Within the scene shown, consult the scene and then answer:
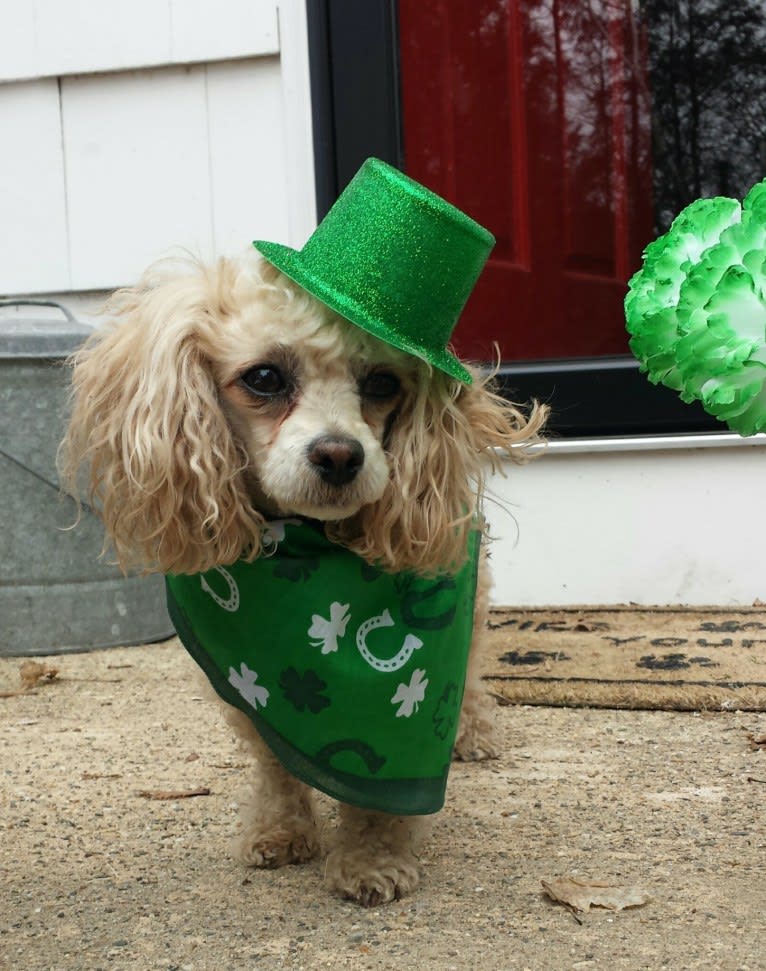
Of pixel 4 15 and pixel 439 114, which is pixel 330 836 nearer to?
pixel 439 114

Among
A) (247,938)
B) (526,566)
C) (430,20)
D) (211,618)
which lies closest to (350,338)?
(211,618)

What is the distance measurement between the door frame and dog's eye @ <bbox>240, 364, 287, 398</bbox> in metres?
2.09

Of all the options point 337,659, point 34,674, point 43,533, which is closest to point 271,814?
point 337,659

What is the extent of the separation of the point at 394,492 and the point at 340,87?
2430mm

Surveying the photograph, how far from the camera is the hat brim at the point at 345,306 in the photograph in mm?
1686

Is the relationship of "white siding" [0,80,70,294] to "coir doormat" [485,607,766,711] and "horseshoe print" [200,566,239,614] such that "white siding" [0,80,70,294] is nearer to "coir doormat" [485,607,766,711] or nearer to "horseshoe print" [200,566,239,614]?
"coir doormat" [485,607,766,711]

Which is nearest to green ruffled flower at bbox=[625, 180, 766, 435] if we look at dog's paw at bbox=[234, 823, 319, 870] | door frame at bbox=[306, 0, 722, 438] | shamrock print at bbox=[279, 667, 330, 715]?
shamrock print at bbox=[279, 667, 330, 715]

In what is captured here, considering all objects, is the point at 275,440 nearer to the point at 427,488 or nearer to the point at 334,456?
the point at 334,456

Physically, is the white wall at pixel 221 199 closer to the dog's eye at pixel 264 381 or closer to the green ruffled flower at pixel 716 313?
the dog's eye at pixel 264 381

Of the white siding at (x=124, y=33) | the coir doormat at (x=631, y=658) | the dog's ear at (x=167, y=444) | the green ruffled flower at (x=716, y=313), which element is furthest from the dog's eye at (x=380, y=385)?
the white siding at (x=124, y=33)

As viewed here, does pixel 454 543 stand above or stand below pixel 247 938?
above

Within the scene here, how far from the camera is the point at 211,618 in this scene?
1.94m

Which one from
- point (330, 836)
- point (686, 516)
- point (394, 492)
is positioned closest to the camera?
point (394, 492)

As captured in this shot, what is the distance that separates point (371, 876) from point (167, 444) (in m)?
0.75
